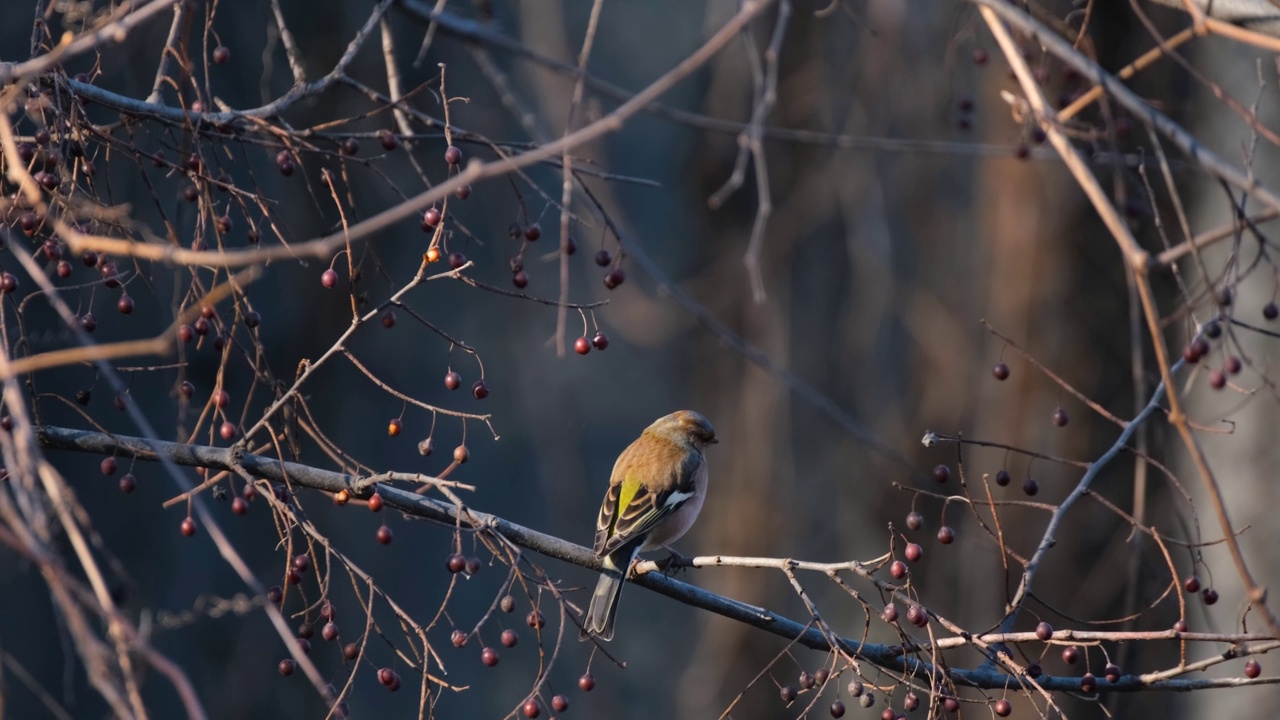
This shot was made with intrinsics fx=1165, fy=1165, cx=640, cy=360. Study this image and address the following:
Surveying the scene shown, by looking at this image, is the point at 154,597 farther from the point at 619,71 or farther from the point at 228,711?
the point at 619,71

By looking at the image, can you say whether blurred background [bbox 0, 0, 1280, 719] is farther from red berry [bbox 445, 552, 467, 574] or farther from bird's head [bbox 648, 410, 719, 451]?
red berry [bbox 445, 552, 467, 574]

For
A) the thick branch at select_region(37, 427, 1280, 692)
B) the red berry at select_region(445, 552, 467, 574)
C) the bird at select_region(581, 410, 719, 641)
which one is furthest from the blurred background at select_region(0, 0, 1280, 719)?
the red berry at select_region(445, 552, 467, 574)

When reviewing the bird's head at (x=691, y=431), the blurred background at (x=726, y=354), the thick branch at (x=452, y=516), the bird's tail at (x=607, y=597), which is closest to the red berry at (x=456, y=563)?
the thick branch at (x=452, y=516)

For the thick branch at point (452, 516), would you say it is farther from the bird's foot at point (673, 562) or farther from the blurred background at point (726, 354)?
the blurred background at point (726, 354)

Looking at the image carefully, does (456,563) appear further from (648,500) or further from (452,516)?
(648,500)

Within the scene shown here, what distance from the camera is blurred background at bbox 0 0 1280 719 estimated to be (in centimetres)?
652

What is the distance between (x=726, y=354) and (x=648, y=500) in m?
3.78

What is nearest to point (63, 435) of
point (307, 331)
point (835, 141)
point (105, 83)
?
point (835, 141)

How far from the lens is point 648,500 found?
471 centimetres

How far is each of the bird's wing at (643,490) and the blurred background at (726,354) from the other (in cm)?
158

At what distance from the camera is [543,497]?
29.1 feet

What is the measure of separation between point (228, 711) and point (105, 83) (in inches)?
156

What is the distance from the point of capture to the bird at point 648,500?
429 centimetres

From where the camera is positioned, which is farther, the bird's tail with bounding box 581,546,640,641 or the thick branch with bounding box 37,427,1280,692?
the bird's tail with bounding box 581,546,640,641
